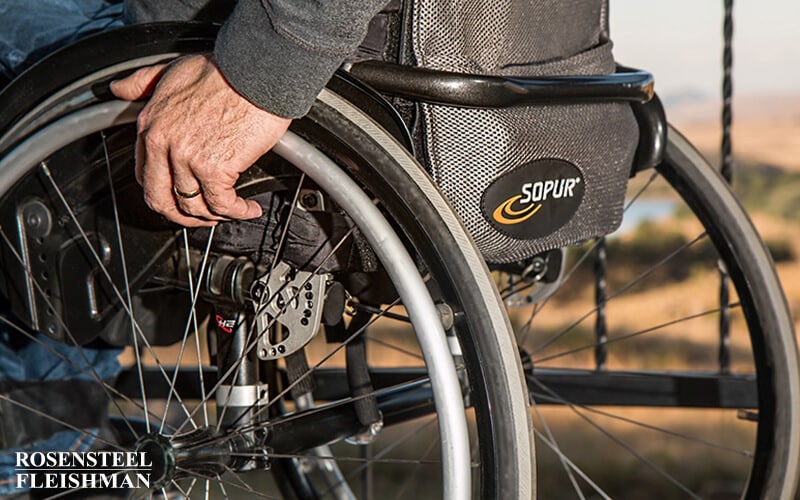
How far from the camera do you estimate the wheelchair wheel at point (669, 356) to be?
1.30 m

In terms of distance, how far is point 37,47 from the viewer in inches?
48.3

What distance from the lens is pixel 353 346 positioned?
1196 millimetres

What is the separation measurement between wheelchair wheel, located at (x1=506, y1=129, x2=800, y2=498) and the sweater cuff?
1.74 ft

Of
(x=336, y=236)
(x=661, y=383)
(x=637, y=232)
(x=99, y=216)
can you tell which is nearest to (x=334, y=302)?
(x=336, y=236)

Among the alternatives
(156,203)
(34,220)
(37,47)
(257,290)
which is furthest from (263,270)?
(37,47)

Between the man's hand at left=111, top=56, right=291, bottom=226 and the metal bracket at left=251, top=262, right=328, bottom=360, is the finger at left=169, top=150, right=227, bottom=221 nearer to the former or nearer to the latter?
the man's hand at left=111, top=56, right=291, bottom=226

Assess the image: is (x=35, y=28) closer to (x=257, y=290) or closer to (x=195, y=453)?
(x=257, y=290)

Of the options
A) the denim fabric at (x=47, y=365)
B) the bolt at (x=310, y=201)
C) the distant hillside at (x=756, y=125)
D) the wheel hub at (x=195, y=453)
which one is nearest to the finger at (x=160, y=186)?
the bolt at (x=310, y=201)

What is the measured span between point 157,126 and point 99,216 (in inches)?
10.8

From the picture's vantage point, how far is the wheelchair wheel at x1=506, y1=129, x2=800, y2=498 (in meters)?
1.30

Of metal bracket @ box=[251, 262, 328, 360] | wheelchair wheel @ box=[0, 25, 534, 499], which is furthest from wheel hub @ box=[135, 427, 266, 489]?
metal bracket @ box=[251, 262, 328, 360]

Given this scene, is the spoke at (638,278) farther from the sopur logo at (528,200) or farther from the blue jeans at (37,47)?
the blue jeans at (37,47)

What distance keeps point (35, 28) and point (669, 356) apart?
2.24 m

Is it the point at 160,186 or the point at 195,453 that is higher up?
the point at 160,186
